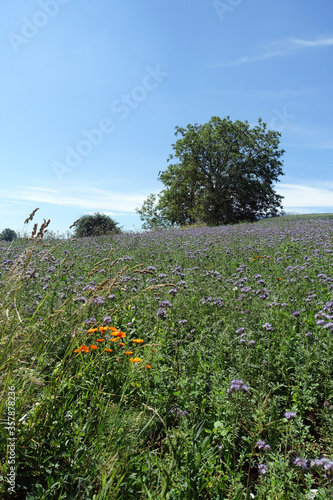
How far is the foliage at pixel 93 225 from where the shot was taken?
20770 millimetres

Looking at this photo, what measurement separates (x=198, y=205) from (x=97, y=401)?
3178cm

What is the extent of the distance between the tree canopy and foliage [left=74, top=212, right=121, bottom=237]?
1314 cm

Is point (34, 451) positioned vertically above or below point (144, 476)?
above

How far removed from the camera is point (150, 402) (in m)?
2.86

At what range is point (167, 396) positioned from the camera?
2.95 metres

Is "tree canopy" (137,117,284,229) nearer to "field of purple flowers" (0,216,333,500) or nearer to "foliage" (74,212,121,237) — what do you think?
"foliage" (74,212,121,237)

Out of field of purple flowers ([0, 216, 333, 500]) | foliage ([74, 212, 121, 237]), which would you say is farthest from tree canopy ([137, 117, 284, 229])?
field of purple flowers ([0, 216, 333, 500])

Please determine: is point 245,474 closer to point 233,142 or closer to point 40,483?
point 40,483

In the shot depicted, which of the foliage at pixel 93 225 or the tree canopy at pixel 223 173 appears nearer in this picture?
the foliage at pixel 93 225

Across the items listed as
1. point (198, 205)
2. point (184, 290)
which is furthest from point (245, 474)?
point (198, 205)

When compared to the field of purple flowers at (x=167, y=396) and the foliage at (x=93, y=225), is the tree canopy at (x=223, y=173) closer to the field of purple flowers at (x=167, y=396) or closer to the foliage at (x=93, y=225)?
the foliage at (x=93, y=225)

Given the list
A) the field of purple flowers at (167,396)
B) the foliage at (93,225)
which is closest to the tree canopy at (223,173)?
the foliage at (93,225)

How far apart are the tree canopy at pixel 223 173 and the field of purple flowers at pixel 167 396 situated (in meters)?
28.9

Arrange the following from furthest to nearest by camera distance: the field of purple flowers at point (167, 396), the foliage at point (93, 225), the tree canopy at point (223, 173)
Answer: the tree canopy at point (223, 173)
the foliage at point (93, 225)
the field of purple flowers at point (167, 396)
